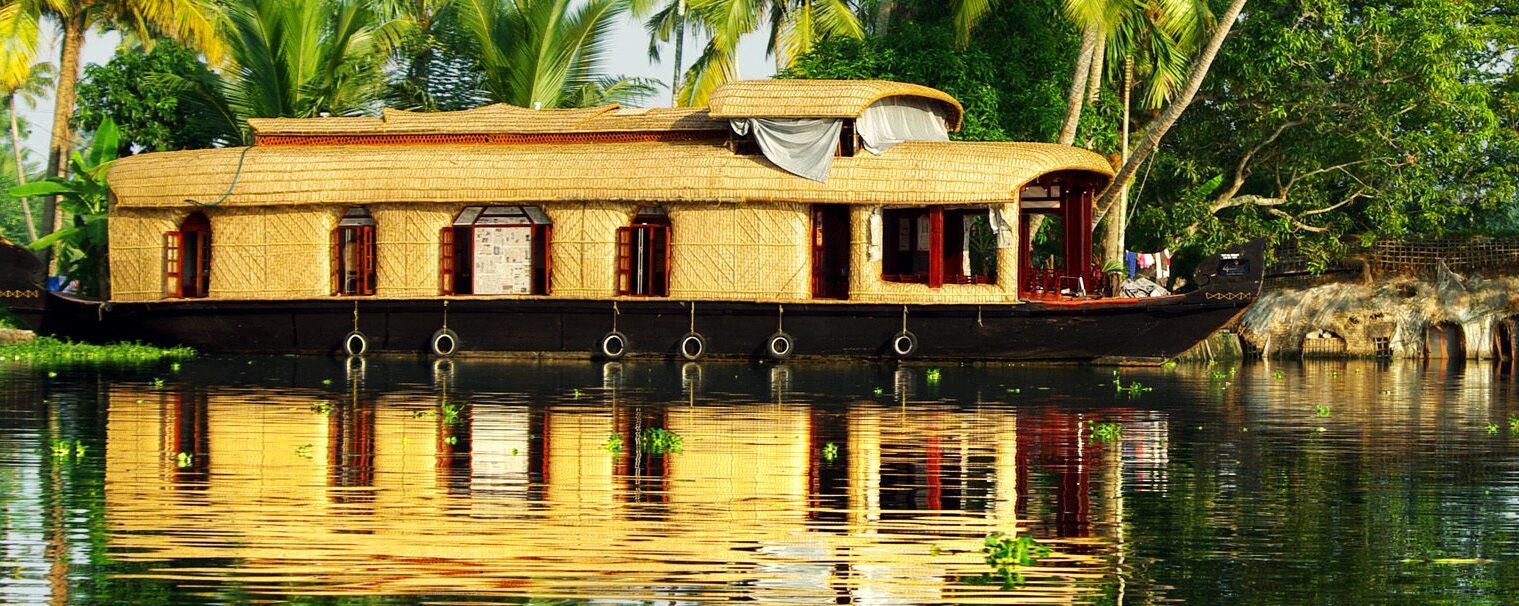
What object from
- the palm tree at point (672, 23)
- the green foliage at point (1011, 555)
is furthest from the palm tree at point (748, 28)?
the green foliage at point (1011, 555)

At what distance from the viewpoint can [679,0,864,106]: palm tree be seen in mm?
29156

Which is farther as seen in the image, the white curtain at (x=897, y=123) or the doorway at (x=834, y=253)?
the doorway at (x=834, y=253)

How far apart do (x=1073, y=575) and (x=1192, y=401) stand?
31.6ft

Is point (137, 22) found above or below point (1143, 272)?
above

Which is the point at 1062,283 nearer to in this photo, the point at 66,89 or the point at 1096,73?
the point at 1096,73

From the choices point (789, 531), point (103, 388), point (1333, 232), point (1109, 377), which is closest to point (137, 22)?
point (103, 388)

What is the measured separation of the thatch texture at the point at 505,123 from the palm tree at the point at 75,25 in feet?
19.2

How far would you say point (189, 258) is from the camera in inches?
957

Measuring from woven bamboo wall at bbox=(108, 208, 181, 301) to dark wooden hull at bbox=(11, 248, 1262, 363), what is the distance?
248mm

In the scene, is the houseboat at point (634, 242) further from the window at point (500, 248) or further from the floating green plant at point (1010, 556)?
the floating green plant at point (1010, 556)

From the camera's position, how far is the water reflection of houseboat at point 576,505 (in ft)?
22.8

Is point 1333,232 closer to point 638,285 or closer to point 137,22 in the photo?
point 638,285

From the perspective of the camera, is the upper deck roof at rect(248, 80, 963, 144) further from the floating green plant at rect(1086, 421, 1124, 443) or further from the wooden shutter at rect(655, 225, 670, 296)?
the floating green plant at rect(1086, 421, 1124, 443)

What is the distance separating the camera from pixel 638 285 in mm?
22578
